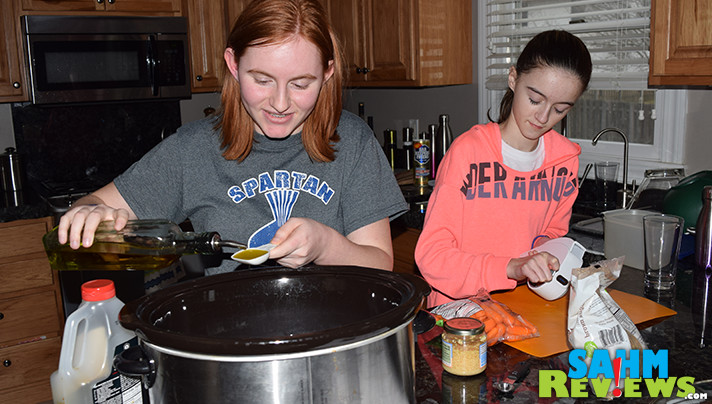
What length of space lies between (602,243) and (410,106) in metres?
1.62

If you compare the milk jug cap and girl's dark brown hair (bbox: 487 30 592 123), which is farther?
girl's dark brown hair (bbox: 487 30 592 123)

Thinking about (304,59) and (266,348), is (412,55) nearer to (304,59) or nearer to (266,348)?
(304,59)

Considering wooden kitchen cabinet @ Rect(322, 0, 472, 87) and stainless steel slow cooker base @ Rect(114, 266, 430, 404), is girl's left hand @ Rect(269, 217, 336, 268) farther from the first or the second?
wooden kitchen cabinet @ Rect(322, 0, 472, 87)

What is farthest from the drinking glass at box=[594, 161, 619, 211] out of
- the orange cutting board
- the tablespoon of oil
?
the tablespoon of oil

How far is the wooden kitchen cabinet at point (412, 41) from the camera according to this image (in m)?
2.64

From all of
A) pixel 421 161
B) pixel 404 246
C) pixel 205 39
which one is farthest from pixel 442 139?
pixel 205 39

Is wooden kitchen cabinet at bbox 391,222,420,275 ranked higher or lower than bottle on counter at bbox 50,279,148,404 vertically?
lower

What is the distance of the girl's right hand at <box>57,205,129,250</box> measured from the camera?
853 millimetres

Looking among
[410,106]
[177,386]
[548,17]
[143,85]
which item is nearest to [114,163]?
[143,85]

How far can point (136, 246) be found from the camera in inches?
35.2

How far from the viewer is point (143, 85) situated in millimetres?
2816

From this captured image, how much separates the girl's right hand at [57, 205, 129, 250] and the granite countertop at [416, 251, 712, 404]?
1.59 ft

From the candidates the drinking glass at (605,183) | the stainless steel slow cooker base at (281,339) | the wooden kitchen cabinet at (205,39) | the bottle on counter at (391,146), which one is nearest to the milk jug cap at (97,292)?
the stainless steel slow cooker base at (281,339)
